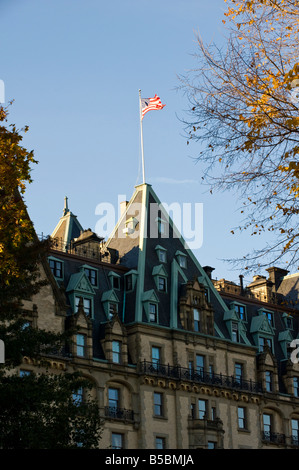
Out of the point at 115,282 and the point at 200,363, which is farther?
the point at 115,282

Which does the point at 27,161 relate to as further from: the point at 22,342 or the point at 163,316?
the point at 163,316

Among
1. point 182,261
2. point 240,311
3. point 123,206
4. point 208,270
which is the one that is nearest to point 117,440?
point 182,261

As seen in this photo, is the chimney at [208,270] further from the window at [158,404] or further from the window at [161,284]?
the window at [158,404]

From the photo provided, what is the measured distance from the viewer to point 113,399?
241 feet

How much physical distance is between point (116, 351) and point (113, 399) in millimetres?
3706

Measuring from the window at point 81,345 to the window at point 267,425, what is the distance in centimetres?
2018

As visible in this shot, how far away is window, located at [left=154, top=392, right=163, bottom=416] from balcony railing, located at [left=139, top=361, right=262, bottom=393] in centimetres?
167

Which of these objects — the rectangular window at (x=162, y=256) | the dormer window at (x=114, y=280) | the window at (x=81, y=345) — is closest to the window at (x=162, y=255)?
the rectangular window at (x=162, y=256)

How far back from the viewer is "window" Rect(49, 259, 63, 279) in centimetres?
7544

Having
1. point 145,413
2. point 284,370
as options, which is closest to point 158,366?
point 145,413

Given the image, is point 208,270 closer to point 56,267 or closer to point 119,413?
point 56,267

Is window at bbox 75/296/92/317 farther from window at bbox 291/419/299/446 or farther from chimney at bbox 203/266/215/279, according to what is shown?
window at bbox 291/419/299/446
